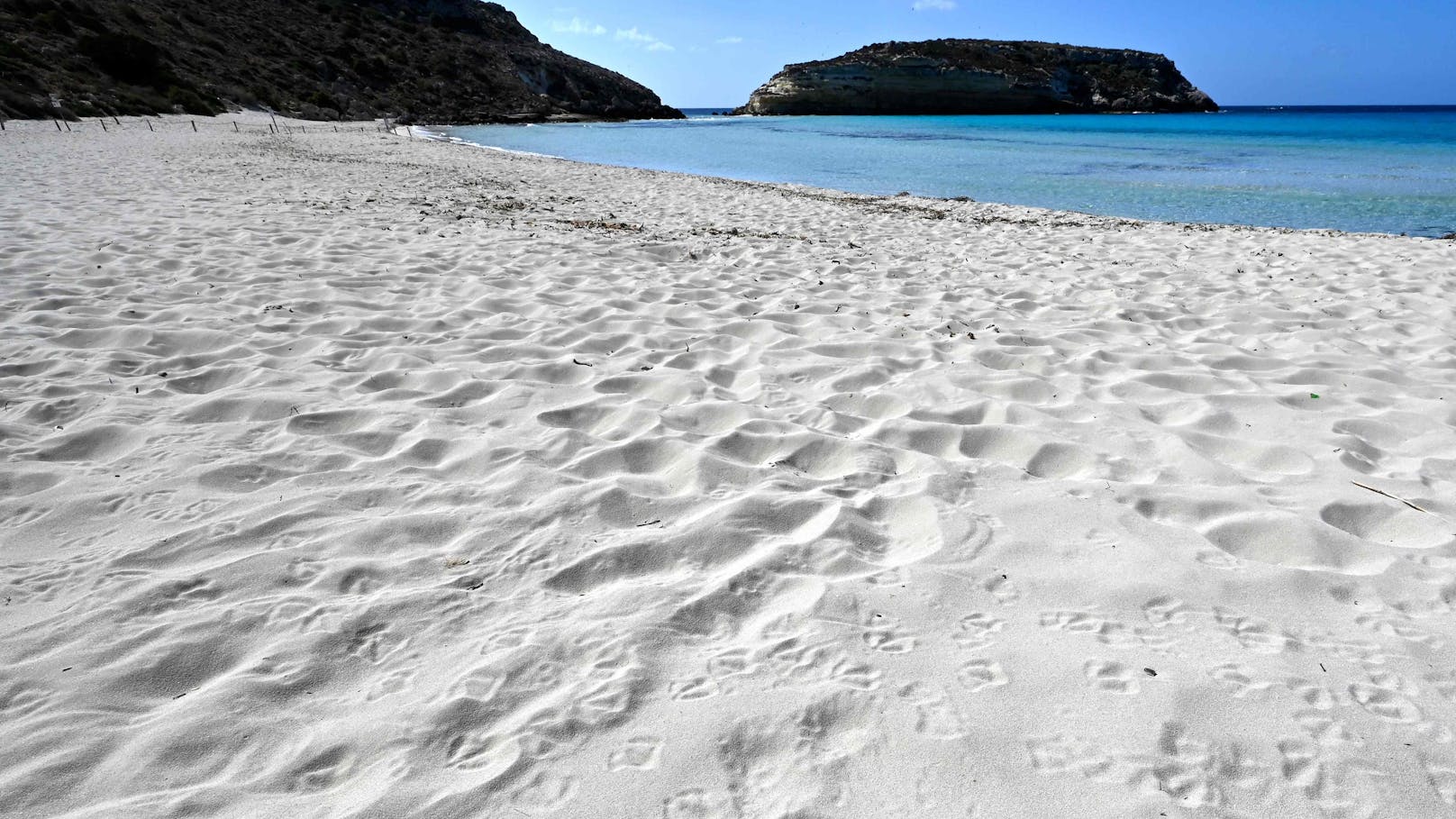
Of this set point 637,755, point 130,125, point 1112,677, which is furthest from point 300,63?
point 1112,677

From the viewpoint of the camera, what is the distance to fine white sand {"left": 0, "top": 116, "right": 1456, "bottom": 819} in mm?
1504

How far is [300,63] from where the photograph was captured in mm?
50156

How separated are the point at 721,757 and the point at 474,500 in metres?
1.38

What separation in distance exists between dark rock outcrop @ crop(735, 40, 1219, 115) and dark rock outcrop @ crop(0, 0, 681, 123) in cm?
1817

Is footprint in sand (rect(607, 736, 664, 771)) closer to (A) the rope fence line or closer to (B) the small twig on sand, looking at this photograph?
(B) the small twig on sand

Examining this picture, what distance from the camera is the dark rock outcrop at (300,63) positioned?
30.8 metres

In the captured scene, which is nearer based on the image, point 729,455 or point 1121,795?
point 1121,795

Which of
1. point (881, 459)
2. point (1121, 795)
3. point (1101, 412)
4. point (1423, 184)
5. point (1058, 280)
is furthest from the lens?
point (1423, 184)

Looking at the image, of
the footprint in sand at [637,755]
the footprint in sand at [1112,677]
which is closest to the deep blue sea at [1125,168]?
the footprint in sand at [1112,677]

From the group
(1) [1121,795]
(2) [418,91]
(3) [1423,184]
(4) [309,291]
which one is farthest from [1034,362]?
(2) [418,91]

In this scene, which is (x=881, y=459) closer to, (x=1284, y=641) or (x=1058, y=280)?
(x=1284, y=641)

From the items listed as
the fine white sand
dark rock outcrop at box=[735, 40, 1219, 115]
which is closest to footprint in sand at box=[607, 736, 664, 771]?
the fine white sand

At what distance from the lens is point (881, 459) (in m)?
2.91

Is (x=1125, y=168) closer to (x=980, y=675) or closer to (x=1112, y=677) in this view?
(x=1112, y=677)
